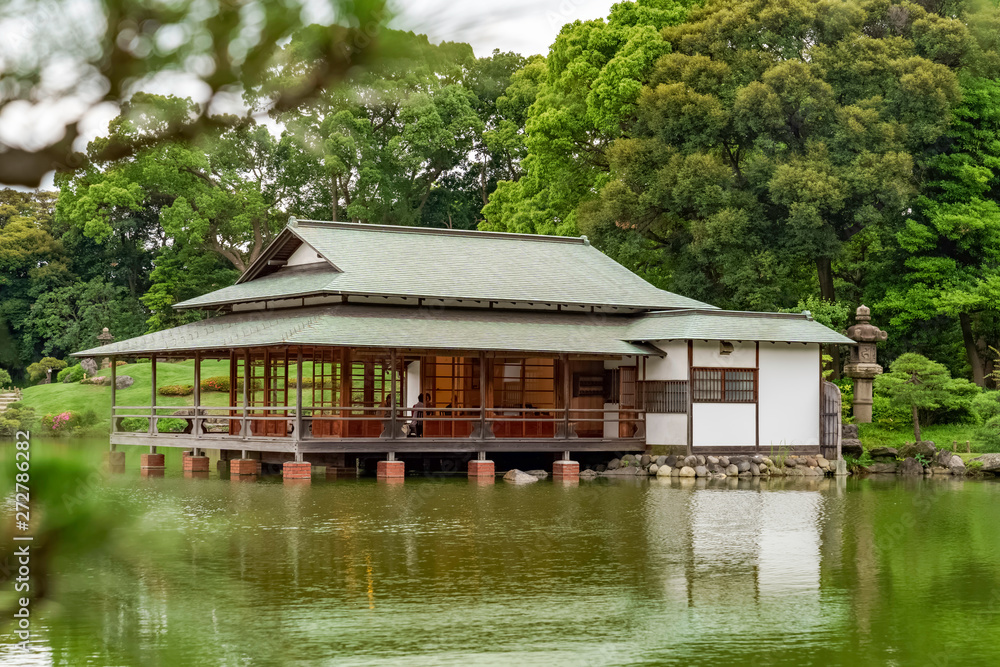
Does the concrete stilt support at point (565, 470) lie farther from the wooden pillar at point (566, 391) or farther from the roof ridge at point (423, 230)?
the roof ridge at point (423, 230)

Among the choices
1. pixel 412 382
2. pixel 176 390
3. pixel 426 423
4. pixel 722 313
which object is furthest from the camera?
pixel 176 390

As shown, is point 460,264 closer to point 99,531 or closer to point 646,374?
point 646,374

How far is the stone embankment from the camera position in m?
25.7


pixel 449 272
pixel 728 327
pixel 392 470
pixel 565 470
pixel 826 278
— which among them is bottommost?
pixel 565 470

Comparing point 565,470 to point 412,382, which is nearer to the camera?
point 565,470

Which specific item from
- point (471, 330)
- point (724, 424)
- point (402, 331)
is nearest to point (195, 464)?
point (402, 331)

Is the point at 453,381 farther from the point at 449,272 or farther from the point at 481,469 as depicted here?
the point at 481,469

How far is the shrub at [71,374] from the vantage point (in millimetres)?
44281

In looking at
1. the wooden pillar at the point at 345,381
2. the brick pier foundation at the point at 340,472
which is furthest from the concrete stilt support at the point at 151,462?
the wooden pillar at the point at 345,381

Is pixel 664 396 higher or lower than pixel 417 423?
higher

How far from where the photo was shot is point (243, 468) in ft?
80.4

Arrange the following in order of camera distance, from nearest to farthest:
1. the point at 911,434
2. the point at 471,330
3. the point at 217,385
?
the point at 471,330 < the point at 911,434 < the point at 217,385

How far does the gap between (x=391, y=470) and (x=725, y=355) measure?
8706 millimetres

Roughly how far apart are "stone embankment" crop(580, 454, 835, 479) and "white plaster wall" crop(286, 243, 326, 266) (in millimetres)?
8775
